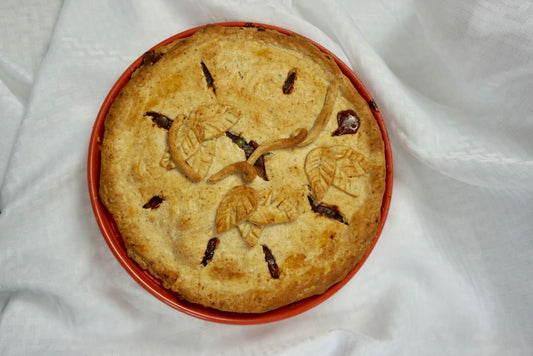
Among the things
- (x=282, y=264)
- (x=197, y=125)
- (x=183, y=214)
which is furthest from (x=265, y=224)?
(x=197, y=125)

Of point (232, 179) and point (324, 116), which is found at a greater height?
point (324, 116)

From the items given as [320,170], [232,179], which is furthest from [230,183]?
[320,170]

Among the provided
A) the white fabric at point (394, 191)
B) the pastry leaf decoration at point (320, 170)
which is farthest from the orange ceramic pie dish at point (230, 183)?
the white fabric at point (394, 191)

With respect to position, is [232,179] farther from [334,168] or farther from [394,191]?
[394,191]

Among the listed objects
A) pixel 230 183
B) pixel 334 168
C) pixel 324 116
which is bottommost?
pixel 230 183

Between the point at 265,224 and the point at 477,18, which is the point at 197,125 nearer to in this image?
the point at 265,224

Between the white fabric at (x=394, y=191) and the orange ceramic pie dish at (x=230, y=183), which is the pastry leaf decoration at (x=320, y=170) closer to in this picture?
the orange ceramic pie dish at (x=230, y=183)

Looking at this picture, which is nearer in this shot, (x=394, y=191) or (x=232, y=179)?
(x=232, y=179)
